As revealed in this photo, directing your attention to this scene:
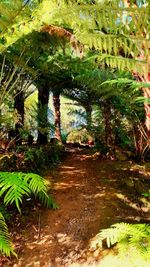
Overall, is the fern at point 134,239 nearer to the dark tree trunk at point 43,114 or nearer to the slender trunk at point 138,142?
the slender trunk at point 138,142

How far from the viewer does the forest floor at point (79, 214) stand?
3020 millimetres

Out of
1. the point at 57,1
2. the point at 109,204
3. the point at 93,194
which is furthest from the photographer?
the point at 93,194

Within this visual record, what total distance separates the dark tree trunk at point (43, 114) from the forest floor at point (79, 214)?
1053mm

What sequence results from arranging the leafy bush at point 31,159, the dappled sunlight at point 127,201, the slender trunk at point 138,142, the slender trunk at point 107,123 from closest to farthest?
the dappled sunlight at point 127,201 < the leafy bush at point 31,159 < the slender trunk at point 138,142 < the slender trunk at point 107,123

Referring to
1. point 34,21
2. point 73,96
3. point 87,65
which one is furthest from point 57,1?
point 73,96

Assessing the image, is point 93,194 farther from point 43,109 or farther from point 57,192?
point 43,109

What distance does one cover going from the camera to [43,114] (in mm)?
5641

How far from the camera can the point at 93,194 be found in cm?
409

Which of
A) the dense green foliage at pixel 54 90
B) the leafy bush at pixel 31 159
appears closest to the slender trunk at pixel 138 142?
the dense green foliage at pixel 54 90

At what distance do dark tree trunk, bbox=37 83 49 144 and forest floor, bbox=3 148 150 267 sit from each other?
3.45ft

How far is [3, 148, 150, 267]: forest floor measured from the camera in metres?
3.02

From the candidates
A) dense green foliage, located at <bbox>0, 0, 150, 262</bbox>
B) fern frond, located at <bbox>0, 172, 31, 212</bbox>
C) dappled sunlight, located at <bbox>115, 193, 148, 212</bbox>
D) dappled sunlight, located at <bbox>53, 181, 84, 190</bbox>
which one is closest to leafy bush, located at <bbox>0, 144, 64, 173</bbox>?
dense green foliage, located at <bbox>0, 0, 150, 262</bbox>

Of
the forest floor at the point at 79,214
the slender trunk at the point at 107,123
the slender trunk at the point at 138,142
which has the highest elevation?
the slender trunk at the point at 107,123

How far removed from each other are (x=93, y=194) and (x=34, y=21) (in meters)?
2.34
